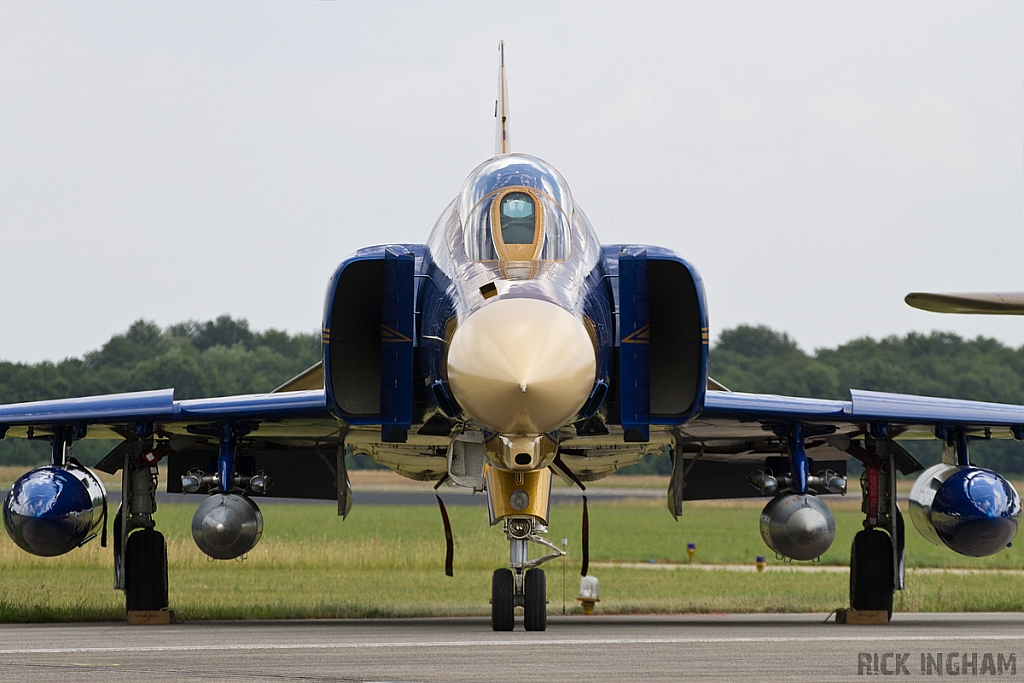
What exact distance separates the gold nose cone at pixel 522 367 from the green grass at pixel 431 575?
574 cm

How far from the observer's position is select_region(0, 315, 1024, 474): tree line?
38000 millimetres

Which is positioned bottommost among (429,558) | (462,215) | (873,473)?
(429,558)

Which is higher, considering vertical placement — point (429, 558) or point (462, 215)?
point (462, 215)

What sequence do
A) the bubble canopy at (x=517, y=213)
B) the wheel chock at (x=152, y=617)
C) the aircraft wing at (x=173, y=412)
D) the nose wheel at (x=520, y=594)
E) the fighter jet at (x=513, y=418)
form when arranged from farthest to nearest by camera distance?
the wheel chock at (x=152, y=617) < the aircraft wing at (x=173, y=412) < the nose wheel at (x=520, y=594) < the bubble canopy at (x=517, y=213) < the fighter jet at (x=513, y=418)

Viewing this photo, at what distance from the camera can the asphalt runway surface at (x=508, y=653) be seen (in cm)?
582

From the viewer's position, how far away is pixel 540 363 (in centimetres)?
662

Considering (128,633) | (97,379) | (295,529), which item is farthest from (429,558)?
(97,379)

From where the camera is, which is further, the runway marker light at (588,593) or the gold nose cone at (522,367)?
the runway marker light at (588,593)

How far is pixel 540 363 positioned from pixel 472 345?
41 cm

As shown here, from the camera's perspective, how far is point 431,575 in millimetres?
17734

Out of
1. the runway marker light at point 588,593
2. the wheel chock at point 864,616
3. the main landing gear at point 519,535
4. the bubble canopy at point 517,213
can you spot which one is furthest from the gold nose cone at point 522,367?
the runway marker light at point 588,593

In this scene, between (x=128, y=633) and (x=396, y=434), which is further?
(x=128, y=633)

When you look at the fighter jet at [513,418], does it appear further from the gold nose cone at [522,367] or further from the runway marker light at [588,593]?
the runway marker light at [588,593]

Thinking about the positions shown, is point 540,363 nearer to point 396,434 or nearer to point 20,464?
point 396,434
